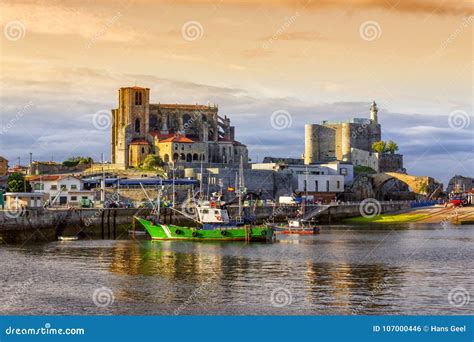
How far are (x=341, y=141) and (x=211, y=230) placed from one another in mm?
97203

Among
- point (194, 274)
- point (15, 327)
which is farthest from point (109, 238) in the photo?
point (15, 327)

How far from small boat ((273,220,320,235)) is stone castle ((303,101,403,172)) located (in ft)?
244

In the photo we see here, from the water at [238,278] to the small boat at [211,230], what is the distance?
11.2 ft

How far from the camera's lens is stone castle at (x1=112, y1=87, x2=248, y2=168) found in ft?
461

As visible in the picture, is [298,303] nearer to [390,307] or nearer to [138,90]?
[390,307]

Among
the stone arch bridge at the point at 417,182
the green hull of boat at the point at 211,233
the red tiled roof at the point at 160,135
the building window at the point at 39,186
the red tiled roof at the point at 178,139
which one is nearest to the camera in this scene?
the green hull of boat at the point at 211,233

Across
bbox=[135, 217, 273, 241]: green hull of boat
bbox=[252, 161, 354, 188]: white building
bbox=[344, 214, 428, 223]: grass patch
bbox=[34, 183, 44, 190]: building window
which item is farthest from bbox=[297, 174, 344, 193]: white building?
bbox=[135, 217, 273, 241]: green hull of boat

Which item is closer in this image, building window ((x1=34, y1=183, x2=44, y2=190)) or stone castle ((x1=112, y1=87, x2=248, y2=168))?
building window ((x1=34, y1=183, x2=44, y2=190))

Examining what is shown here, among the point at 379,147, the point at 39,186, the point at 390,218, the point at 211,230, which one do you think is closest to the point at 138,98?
the point at 39,186

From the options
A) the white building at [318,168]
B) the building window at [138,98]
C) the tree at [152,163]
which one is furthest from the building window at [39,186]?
the building window at [138,98]

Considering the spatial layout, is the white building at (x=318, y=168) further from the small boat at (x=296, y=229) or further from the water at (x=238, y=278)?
the water at (x=238, y=278)

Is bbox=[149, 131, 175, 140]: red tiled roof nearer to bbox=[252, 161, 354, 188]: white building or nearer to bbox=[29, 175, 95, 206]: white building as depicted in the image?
bbox=[252, 161, 354, 188]: white building

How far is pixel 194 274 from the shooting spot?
50250 millimetres

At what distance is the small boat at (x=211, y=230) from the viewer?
7781 cm
